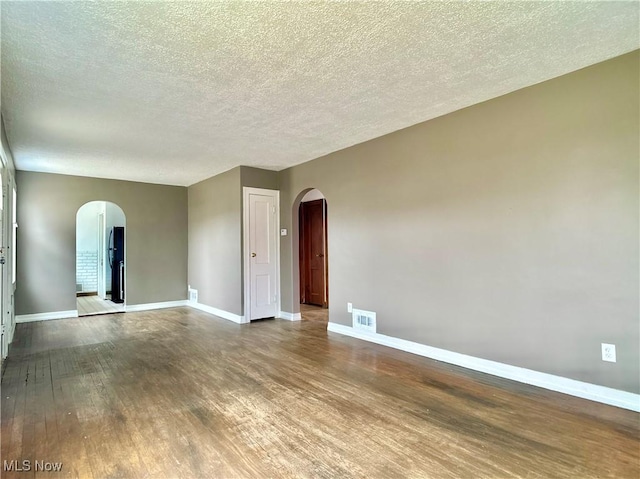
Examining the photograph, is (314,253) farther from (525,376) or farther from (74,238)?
(525,376)

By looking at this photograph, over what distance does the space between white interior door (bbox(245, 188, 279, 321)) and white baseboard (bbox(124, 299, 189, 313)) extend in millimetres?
2362

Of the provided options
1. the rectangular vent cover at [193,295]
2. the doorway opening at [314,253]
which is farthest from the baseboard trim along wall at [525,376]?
the rectangular vent cover at [193,295]

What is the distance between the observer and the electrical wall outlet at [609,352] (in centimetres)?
250

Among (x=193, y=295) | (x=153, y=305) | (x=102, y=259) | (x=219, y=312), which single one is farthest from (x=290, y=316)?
(x=102, y=259)

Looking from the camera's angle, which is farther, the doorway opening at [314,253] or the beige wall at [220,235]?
the doorway opening at [314,253]

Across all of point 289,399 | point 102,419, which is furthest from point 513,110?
point 102,419

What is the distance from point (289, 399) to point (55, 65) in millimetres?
2995

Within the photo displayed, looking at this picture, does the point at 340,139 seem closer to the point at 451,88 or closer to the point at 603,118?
the point at 451,88

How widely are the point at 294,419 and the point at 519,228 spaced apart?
239 centimetres

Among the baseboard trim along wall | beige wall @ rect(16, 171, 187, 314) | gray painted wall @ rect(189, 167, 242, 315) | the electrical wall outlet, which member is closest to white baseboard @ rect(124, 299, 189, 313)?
beige wall @ rect(16, 171, 187, 314)

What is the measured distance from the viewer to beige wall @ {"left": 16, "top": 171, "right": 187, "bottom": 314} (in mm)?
5758

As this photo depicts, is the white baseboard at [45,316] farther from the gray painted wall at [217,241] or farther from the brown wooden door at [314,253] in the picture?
the brown wooden door at [314,253]

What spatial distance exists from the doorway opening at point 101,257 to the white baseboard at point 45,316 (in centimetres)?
110

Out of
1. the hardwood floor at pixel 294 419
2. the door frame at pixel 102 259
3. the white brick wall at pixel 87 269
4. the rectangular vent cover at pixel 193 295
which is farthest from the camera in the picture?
the white brick wall at pixel 87 269
